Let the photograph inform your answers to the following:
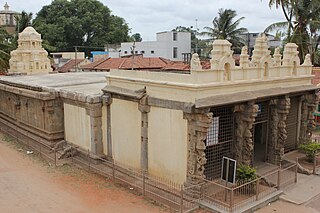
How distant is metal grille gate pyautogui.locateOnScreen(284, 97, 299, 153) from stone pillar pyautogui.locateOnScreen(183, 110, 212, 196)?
23.2 feet

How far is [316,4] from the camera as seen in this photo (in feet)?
81.3

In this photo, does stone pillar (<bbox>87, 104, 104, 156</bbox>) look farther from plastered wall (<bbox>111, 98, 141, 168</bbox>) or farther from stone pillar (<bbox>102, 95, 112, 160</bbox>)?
plastered wall (<bbox>111, 98, 141, 168</bbox>)

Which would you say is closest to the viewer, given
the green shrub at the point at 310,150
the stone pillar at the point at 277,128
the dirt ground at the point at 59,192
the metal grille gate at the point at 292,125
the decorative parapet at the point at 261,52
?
the dirt ground at the point at 59,192

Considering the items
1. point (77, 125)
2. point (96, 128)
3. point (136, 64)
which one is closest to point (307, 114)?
point (96, 128)

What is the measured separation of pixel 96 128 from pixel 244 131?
6.37 metres

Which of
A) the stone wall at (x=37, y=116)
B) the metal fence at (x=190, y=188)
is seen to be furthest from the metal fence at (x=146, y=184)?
the stone wall at (x=37, y=116)

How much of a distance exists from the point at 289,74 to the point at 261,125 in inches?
105

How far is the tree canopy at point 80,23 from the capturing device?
203 ft

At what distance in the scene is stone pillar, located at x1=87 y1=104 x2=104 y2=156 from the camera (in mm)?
15016

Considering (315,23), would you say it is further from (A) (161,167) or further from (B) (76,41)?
(B) (76,41)

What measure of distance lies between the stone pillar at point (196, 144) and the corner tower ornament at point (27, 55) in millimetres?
20558

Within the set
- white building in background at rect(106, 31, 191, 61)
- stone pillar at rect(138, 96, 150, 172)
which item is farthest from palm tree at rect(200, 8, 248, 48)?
stone pillar at rect(138, 96, 150, 172)

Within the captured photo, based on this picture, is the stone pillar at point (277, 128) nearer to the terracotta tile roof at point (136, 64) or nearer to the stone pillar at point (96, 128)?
the stone pillar at point (96, 128)

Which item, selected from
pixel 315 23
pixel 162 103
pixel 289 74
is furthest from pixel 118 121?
pixel 315 23
